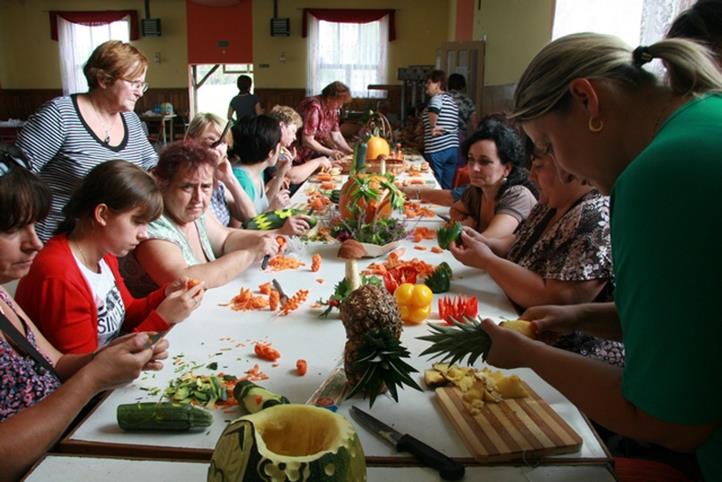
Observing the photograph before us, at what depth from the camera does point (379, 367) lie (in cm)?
134

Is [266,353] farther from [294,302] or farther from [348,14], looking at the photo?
[348,14]

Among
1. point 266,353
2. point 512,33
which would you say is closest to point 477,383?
point 266,353

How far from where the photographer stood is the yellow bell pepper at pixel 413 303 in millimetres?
1828

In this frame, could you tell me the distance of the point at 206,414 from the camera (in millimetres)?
1211

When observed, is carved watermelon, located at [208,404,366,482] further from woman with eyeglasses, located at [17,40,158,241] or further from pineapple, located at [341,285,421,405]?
woman with eyeglasses, located at [17,40,158,241]

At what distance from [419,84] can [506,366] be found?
35.2 feet

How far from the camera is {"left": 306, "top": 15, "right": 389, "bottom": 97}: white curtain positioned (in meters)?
13.4

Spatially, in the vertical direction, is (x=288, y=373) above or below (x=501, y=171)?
below

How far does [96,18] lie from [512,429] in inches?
592

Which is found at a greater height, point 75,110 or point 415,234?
point 75,110

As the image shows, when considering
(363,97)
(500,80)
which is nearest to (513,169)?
(500,80)

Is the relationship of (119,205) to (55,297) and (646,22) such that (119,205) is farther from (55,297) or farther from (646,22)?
(646,22)

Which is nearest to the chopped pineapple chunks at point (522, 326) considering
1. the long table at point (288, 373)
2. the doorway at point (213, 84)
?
the long table at point (288, 373)

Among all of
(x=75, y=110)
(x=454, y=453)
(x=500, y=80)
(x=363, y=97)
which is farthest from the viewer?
(x=363, y=97)
